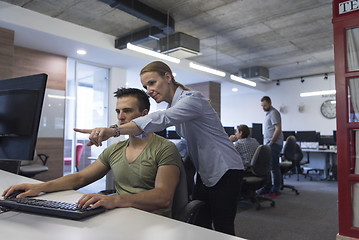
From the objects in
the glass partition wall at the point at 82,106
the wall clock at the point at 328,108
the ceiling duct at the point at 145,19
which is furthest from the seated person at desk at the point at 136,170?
the wall clock at the point at 328,108

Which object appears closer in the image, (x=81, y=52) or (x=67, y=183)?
(x=67, y=183)

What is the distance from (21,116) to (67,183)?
40 cm

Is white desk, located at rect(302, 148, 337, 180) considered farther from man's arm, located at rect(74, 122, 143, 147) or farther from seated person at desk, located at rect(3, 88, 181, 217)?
man's arm, located at rect(74, 122, 143, 147)

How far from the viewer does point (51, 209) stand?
3.16 feet

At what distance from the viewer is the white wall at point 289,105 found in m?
9.66

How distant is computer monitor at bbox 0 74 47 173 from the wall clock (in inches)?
388

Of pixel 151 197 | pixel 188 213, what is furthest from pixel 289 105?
pixel 151 197

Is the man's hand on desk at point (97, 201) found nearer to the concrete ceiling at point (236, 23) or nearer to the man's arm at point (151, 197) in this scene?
the man's arm at point (151, 197)

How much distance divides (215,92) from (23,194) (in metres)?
8.46

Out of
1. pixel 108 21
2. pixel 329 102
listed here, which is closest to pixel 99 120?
pixel 108 21

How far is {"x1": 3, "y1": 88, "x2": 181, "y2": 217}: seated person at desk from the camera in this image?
1.23m

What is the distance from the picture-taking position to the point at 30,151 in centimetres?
128

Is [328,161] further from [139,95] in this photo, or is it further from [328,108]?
[139,95]

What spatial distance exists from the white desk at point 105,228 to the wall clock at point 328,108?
9.87 meters
